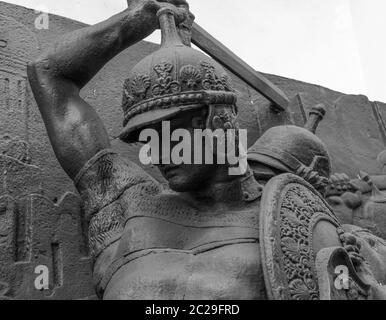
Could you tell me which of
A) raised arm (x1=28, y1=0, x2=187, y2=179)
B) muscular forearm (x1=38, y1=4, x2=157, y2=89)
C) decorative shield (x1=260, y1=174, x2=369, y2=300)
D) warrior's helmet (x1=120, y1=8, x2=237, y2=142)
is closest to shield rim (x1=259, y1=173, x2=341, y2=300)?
decorative shield (x1=260, y1=174, x2=369, y2=300)

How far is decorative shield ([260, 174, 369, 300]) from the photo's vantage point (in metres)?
2.60

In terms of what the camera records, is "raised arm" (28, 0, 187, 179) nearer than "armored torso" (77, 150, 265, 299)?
No

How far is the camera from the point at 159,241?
285cm

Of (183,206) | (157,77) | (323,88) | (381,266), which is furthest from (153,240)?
(323,88)

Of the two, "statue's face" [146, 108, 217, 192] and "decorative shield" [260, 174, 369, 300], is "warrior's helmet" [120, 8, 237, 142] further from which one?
"decorative shield" [260, 174, 369, 300]

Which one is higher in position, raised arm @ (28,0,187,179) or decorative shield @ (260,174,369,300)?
raised arm @ (28,0,187,179)

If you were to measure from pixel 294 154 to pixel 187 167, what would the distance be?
35.5 inches

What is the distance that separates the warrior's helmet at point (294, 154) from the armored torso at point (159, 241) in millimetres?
576

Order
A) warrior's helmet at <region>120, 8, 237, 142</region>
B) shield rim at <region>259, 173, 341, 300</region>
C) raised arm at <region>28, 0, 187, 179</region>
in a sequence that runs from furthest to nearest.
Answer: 1. raised arm at <region>28, 0, 187, 179</region>
2. warrior's helmet at <region>120, 8, 237, 142</region>
3. shield rim at <region>259, 173, 341, 300</region>

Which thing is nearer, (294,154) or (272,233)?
(272,233)

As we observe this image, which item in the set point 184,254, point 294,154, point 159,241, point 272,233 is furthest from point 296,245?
point 294,154

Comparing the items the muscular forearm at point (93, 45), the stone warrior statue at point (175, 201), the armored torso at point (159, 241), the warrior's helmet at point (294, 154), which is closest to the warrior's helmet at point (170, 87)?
the stone warrior statue at point (175, 201)

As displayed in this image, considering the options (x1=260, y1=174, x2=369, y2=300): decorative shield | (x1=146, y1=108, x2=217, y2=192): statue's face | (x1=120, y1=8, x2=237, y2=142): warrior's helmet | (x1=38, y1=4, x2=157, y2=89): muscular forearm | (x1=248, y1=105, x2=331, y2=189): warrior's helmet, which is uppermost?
(x1=38, y1=4, x2=157, y2=89): muscular forearm

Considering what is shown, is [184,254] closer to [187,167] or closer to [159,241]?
[159,241]
